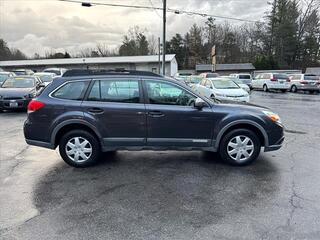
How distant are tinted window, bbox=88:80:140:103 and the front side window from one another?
0.28 metres

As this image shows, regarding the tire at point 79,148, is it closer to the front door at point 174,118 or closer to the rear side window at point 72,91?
the rear side window at point 72,91

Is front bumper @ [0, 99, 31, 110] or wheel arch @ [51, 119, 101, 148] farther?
front bumper @ [0, 99, 31, 110]

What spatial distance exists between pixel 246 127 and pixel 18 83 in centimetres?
1147

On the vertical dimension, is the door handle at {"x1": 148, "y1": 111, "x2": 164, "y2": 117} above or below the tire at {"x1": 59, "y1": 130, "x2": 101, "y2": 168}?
above

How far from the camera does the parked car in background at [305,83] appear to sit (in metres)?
24.6

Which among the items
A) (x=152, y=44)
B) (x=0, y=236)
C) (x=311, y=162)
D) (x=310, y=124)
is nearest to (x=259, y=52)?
(x=152, y=44)

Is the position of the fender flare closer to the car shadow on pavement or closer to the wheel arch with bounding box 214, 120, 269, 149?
the car shadow on pavement

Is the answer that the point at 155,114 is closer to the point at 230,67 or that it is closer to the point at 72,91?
the point at 72,91

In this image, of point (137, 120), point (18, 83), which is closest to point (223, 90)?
point (18, 83)

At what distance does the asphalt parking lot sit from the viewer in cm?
341

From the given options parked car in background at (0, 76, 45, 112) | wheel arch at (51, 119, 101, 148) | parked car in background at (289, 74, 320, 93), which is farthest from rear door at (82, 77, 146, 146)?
parked car in background at (289, 74, 320, 93)

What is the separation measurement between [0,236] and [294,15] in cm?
6377

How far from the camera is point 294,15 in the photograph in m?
56.7

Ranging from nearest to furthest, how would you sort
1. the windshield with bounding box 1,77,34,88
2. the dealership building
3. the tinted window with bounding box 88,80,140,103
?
the tinted window with bounding box 88,80,140,103, the windshield with bounding box 1,77,34,88, the dealership building
